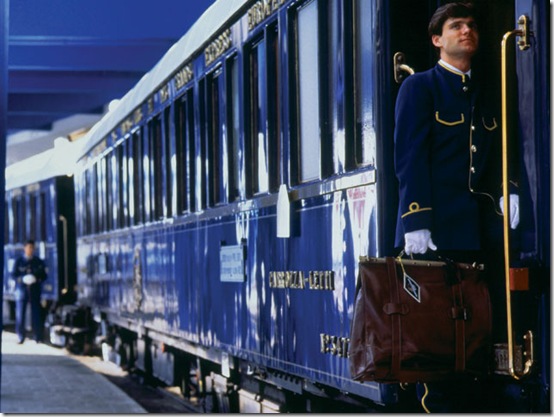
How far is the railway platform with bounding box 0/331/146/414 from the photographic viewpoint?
43.0 feet

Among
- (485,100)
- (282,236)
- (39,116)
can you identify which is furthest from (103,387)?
(39,116)

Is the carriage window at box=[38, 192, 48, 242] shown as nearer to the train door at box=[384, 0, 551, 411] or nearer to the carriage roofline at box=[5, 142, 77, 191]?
the carriage roofline at box=[5, 142, 77, 191]

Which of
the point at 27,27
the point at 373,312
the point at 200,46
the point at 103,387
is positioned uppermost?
the point at 27,27

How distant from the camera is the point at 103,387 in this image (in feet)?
50.7

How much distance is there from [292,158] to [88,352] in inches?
555

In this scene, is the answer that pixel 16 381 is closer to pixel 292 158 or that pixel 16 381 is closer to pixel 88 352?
pixel 88 352

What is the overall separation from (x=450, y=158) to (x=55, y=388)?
33.0ft

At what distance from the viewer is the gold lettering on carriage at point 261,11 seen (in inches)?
319

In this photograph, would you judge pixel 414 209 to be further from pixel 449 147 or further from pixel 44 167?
pixel 44 167

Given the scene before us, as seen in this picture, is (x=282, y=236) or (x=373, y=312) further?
(x=282, y=236)

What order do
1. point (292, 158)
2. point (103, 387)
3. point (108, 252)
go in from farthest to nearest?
point (108, 252)
point (103, 387)
point (292, 158)

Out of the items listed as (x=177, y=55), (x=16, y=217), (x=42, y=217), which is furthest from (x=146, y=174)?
(x=16, y=217)

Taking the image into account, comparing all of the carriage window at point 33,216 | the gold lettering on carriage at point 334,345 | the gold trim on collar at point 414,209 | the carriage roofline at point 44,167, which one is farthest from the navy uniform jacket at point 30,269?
the gold trim on collar at point 414,209

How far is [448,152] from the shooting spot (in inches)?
239
